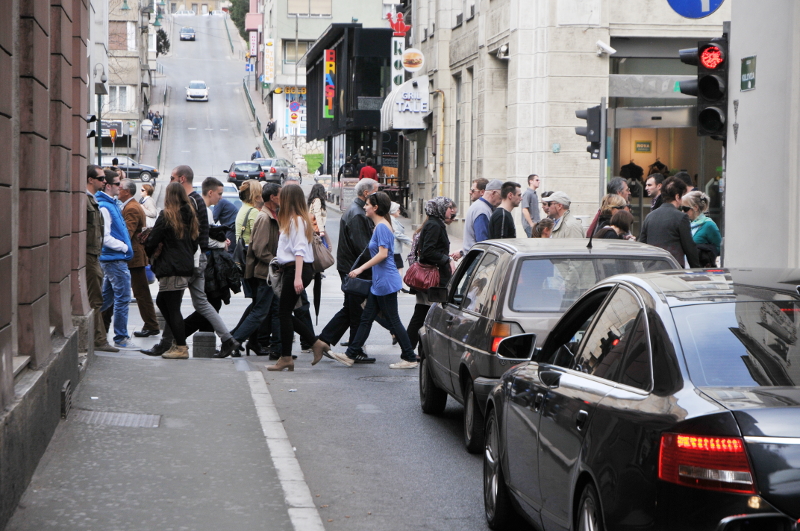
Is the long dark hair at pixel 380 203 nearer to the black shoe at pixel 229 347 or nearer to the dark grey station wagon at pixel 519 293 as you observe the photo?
the black shoe at pixel 229 347

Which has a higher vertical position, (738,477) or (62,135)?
(62,135)

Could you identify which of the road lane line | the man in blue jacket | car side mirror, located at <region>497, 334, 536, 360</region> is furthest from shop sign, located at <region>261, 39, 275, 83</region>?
car side mirror, located at <region>497, 334, 536, 360</region>

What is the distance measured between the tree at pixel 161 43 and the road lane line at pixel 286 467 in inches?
4482

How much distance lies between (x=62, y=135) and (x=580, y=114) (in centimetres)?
1104

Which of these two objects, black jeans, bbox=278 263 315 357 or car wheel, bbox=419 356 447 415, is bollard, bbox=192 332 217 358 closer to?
black jeans, bbox=278 263 315 357

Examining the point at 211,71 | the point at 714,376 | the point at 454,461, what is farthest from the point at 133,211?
the point at 211,71

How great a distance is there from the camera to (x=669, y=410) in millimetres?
3699

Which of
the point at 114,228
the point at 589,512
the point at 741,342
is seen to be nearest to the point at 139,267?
the point at 114,228

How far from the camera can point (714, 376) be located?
3805 millimetres

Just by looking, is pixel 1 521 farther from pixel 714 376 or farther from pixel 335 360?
pixel 335 360

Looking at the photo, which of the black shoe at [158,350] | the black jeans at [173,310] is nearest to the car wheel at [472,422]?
the black jeans at [173,310]

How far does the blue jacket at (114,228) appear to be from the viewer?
12188 mm

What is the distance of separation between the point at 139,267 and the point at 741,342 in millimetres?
10158

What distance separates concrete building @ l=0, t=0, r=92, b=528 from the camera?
589 centimetres
